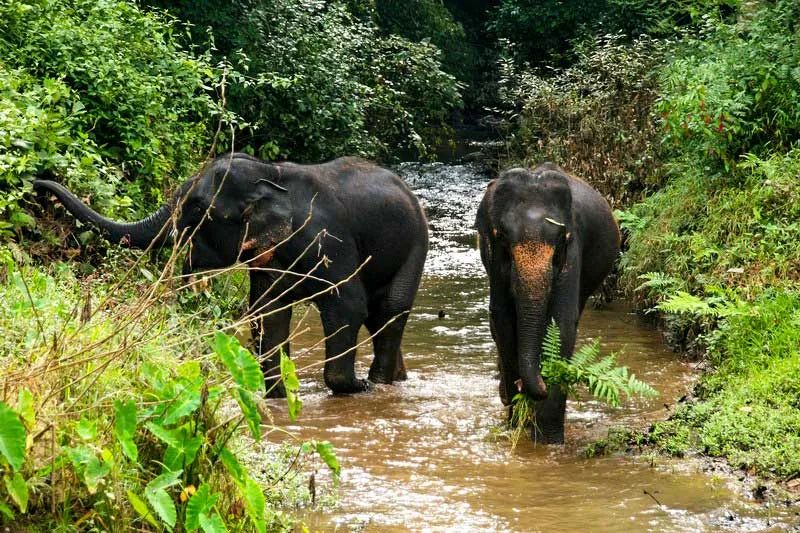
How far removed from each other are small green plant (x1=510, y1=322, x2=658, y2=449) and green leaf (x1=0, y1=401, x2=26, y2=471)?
4.46m

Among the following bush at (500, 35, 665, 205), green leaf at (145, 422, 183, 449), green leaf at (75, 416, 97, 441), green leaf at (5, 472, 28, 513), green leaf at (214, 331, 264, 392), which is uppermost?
bush at (500, 35, 665, 205)

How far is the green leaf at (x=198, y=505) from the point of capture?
4.86m

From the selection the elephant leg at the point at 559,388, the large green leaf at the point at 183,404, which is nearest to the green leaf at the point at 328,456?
the large green leaf at the point at 183,404

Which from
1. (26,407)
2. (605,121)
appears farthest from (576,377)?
(605,121)

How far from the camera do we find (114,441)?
16.5 feet

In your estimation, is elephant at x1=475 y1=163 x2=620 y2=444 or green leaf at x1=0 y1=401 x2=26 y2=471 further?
elephant at x1=475 y1=163 x2=620 y2=444

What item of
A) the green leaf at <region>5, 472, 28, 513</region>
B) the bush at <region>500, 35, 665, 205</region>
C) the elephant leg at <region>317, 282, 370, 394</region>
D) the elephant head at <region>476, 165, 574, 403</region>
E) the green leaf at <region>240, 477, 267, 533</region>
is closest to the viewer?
the green leaf at <region>5, 472, 28, 513</region>

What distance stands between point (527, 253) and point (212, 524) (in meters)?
3.92

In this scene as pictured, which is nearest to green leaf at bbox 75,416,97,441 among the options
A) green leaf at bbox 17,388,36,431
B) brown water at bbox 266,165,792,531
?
green leaf at bbox 17,388,36,431

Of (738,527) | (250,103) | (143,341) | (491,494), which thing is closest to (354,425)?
(491,494)

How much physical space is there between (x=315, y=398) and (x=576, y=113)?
7.89 meters

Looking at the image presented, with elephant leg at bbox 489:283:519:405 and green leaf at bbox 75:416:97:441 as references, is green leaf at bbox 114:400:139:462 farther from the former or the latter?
elephant leg at bbox 489:283:519:405

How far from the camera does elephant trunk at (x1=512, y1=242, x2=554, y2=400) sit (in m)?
8.19

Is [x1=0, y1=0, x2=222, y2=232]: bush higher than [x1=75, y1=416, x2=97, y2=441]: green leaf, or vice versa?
[x1=0, y1=0, x2=222, y2=232]: bush
